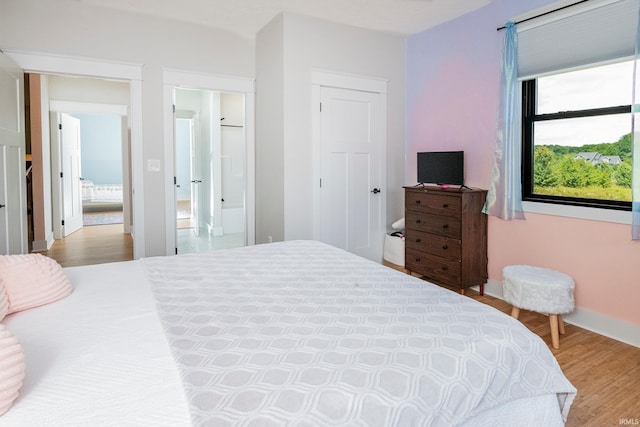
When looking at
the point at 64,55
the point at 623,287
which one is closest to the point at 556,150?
the point at 623,287

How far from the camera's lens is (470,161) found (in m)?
3.86

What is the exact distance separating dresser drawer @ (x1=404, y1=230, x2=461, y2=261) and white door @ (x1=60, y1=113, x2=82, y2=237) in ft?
17.7

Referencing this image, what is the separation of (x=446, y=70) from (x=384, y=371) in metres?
3.72

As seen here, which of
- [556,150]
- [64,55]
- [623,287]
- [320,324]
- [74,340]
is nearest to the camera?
[74,340]

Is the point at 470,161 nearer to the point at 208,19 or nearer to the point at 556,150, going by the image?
the point at 556,150

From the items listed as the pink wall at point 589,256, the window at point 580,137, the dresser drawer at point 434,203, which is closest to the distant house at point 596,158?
the window at point 580,137

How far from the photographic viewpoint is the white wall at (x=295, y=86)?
3.97 metres

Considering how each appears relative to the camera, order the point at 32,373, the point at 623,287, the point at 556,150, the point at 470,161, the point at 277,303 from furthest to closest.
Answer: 1. the point at 470,161
2. the point at 556,150
3. the point at 623,287
4. the point at 277,303
5. the point at 32,373

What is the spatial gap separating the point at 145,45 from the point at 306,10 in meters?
1.58

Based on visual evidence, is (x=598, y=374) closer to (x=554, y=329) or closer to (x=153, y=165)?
(x=554, y=329)

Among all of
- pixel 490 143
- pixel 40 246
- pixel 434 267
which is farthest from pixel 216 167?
pixel 490 143

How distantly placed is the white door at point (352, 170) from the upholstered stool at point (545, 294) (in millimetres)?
1883

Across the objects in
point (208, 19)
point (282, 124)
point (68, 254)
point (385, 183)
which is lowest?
point (68, 254)

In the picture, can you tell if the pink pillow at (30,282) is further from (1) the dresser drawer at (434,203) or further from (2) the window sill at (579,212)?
(2) the window sill at (579,212)
